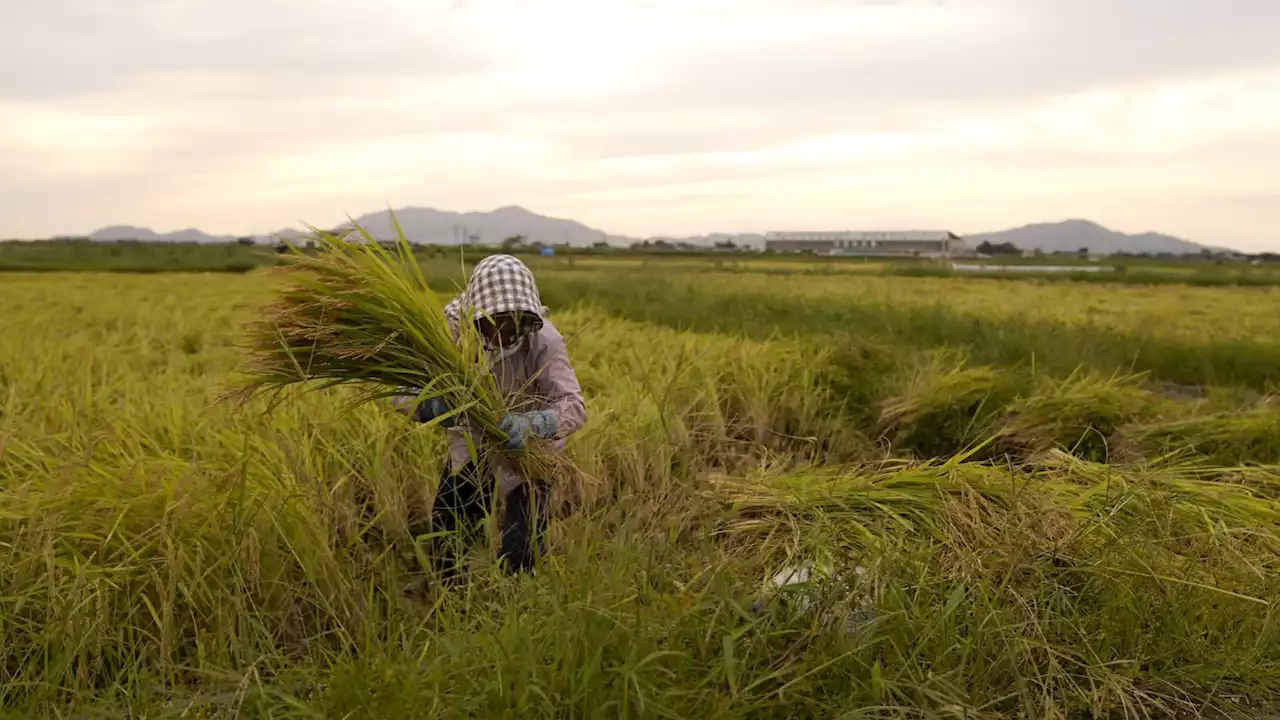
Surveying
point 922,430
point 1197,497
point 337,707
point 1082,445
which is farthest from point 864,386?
point 337,707

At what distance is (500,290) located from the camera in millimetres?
2252

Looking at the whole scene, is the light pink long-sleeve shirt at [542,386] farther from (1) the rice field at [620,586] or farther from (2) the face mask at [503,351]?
(1) the rice field at [620,586]

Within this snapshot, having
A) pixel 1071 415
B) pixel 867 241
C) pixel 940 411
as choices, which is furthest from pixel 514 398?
pixel 867 241

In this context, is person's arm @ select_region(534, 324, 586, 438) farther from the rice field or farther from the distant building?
the distant building

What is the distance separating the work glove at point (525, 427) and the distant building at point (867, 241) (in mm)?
70634

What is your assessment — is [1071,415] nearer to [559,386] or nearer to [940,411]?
[940,411]

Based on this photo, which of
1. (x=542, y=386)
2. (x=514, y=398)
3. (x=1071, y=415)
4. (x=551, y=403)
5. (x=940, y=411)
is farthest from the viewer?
(x=940, y=411)

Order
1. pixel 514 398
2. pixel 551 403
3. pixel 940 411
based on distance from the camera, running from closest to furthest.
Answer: pixel 514 398 < pixel 551 403 < pixel 940 411

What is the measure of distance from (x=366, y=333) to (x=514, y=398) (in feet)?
1.55

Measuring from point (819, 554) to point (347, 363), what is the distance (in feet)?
4.66

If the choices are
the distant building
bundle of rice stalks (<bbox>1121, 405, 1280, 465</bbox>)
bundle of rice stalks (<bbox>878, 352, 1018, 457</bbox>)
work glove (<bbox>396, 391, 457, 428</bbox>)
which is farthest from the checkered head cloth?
the distant building

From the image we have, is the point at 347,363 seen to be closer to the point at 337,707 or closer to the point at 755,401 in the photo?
the point at 337,707

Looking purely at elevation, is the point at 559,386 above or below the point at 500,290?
below

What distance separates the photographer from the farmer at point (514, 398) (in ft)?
7.09
